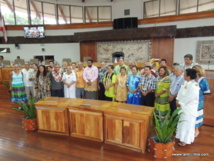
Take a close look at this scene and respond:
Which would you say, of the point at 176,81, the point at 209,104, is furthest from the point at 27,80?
the point at 209,104

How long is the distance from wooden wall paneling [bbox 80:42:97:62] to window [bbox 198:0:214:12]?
6.05 metres

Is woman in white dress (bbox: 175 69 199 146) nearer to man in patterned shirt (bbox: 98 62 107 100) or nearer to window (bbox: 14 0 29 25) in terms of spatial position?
man in patterned shirt (bbox: 98 62 107 100)

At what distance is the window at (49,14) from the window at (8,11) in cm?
211

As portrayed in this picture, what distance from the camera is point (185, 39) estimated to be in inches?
330

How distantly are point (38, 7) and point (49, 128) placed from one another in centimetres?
1032

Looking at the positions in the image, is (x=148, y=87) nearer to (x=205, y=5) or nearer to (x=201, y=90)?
(x=201, y=90)

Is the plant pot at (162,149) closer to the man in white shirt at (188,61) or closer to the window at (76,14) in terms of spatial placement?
the man in white shirt at (188,61)

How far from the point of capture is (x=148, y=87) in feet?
11.5

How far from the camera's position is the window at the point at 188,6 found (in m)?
8.57

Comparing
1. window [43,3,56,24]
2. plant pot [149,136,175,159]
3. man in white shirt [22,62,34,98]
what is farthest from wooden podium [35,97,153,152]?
window [43,3,56,24]

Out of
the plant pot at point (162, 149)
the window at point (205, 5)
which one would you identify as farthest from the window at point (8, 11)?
the plant pot at point (162, 149)

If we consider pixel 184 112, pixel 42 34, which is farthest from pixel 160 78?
pixel 42 34

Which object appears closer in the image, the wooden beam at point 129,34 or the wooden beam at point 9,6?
the wooden beam at point 129,34

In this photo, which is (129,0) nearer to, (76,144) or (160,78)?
(160,78)
